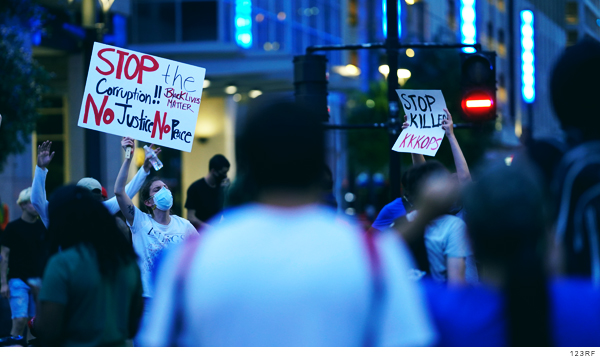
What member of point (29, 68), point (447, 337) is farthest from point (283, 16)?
point (447, 337)

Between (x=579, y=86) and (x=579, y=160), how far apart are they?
31 centimetres

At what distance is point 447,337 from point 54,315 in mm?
1670

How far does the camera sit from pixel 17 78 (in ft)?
45.8

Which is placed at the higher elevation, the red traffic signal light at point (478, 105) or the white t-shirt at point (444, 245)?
the red traffic signal light at point (478, 105)

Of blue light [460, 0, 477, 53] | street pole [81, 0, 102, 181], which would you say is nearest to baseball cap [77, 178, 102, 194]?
street pole [81, 0, 102, 181]

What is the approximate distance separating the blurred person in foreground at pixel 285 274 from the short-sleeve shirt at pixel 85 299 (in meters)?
1.14

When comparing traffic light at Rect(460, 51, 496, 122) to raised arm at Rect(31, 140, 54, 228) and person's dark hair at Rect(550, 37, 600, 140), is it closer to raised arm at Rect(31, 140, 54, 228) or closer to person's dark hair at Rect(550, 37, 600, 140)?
raised arm at Rect(31, 140, 54, 228)

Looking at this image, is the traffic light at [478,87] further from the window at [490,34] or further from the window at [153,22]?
the window at [490,34]

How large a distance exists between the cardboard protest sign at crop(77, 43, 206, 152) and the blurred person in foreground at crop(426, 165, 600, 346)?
4.61m

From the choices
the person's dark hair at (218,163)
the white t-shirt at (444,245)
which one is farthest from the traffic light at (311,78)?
the white t-shirt at (444,245)

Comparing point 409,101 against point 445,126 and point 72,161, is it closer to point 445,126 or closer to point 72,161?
point 445,126

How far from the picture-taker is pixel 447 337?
232 cm

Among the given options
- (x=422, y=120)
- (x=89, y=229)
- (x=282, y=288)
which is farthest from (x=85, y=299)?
(x=422, y=120)

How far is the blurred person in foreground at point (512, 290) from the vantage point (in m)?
2.22
